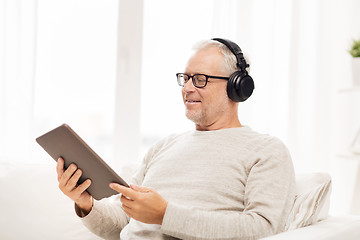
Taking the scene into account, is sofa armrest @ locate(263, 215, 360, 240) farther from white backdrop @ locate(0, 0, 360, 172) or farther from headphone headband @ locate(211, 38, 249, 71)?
white backdrop @ locate(0, 0, 360, 172)

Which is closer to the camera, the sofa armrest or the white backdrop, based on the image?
the sofa armrest

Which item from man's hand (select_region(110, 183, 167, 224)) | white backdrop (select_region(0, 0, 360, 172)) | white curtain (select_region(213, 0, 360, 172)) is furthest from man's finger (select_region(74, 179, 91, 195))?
white curtain (select_region(213, 0, 360, 172))

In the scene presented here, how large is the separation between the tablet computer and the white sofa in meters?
0.43

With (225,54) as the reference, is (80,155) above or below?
below

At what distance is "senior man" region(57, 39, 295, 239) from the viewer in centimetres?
119

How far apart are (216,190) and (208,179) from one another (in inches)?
1.7

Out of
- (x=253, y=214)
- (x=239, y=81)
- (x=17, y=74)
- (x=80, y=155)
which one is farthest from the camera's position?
(x=17, y=74)

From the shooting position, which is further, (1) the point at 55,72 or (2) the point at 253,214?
(1) the point at 55,72

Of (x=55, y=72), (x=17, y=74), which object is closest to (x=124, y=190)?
(x=17, y=74)

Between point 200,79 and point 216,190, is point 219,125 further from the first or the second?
point 216,190

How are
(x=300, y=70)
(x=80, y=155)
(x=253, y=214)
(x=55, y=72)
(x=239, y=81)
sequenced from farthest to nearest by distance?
1. (x=300, y=70)
2. (x=55, y=72)
3. (x=239, y=81)
4. (x=253, y=214)
5. (x=80, y=155)

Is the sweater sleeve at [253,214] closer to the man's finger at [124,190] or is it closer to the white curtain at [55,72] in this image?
the man's finger at [124,190]

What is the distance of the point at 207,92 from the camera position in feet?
5.00

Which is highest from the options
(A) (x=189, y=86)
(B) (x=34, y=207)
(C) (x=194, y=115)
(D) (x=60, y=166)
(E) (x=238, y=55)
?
(E) (x=238, y=55)
